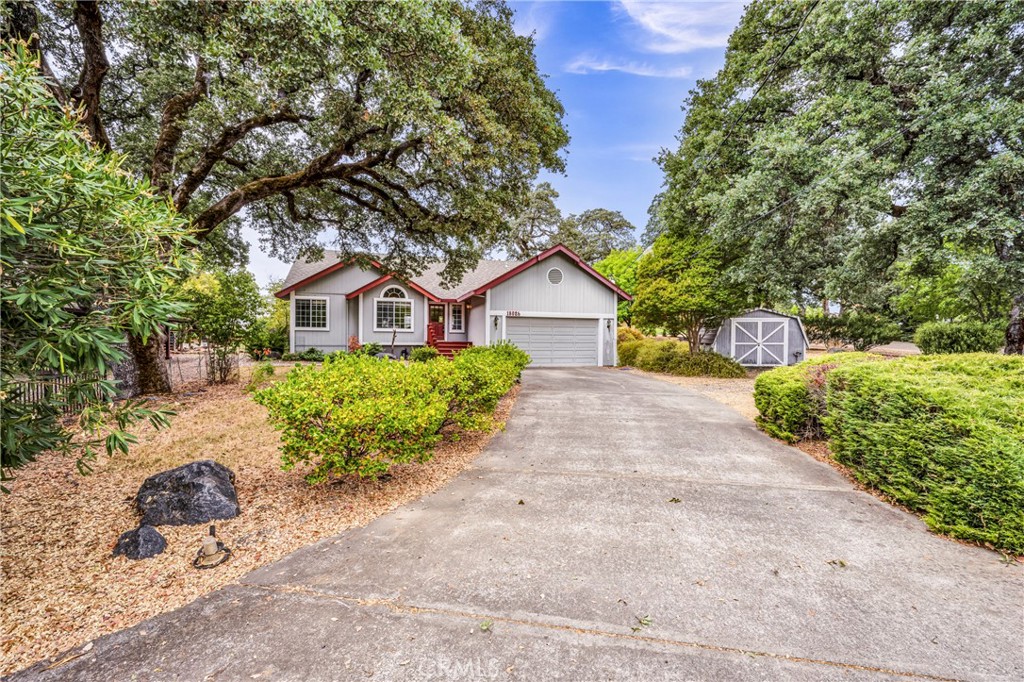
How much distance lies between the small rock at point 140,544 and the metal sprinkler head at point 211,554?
0.28m

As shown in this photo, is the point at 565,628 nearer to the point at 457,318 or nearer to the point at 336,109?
the point at 336,109

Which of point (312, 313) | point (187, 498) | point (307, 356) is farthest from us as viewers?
point (312, 313)

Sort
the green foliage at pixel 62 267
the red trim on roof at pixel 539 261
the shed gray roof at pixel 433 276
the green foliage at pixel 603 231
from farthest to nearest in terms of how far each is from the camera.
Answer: the green foliage at pixel 603 231 < the shed gray roof at pixel 433 276 < the red trim on roof at pixel 539 261 < the green foliage at pixel 62 267

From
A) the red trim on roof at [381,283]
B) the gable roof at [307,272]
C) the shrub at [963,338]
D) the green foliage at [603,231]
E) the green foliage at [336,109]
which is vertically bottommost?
the shrub at [963,338]

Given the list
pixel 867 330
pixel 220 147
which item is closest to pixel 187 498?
pixel 220 147

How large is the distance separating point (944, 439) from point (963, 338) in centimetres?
1557

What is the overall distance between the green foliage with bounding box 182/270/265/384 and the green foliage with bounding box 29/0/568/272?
5.56 feet

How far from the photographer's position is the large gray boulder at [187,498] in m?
3.35

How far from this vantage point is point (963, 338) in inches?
546

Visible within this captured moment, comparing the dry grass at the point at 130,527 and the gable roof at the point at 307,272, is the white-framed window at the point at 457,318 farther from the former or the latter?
the dry grass at the point at 130,527

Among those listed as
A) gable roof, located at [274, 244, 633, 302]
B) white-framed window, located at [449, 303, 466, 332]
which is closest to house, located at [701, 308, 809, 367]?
gable roof, located at [274, 244, 633, 302]

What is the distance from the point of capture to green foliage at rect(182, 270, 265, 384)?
361 inches

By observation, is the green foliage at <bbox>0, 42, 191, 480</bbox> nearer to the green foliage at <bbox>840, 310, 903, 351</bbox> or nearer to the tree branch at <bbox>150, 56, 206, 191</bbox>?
the tree branch at <bbox>150, 56, 206, 191</bbox>


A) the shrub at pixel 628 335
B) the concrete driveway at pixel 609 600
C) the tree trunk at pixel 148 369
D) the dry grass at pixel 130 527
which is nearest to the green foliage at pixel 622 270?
the shrub at pixel 628 335
